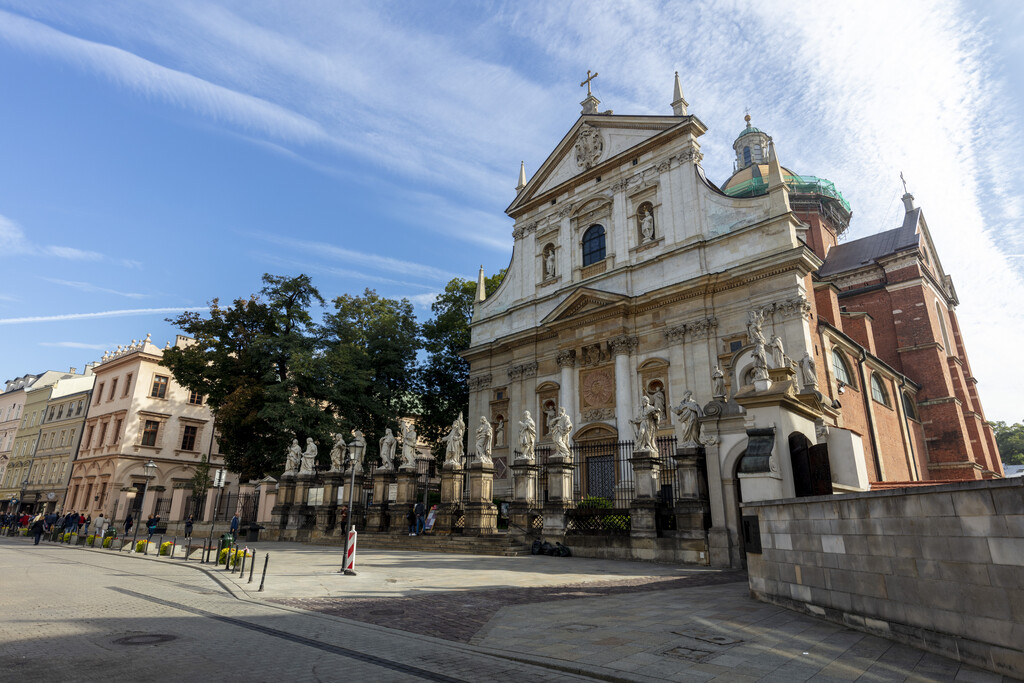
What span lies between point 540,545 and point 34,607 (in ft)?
38.8

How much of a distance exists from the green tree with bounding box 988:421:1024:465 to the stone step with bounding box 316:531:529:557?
6130cm

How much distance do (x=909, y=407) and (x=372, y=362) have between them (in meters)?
31.3

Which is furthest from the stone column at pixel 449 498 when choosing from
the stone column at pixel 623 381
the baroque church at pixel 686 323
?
the stone column at pixel 623 381

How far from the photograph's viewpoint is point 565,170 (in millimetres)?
32094

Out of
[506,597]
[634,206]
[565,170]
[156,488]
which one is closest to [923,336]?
[634,206]

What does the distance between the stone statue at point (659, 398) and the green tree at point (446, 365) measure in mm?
13710

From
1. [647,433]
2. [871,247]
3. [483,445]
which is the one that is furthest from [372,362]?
[871,247]

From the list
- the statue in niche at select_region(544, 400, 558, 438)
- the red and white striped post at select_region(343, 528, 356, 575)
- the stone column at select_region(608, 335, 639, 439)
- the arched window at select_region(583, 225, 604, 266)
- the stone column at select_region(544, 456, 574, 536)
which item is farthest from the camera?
the arched window at select_region(583, 225, 604, 266)

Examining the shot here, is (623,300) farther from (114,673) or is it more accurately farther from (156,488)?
(156,488)

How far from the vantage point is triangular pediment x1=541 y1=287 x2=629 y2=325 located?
85.4 ft

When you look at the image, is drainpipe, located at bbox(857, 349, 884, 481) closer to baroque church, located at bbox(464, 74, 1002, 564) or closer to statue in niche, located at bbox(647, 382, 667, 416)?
baroque church, located at bbox(464, 74, 1002, 564)

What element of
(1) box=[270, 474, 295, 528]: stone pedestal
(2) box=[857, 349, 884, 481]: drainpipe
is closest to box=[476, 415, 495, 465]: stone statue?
(1) box=[270, 474, 295, 528]: stone pedestal

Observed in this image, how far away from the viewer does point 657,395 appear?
23.8m

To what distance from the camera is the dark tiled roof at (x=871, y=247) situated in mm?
39031
